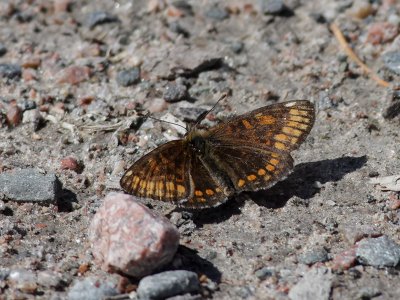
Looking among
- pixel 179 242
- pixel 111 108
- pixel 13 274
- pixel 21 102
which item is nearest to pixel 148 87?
pixel 111 108

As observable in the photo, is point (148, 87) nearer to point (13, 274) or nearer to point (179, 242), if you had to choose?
point (179, 242)

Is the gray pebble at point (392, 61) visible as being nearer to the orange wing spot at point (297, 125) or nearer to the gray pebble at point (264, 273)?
the orange wing spot at point (297, 125)

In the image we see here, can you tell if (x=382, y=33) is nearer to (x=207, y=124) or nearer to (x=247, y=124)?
→ (x=207, y=124)

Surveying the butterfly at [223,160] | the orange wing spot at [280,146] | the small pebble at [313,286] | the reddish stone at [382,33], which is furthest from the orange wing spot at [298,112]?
the reddish stone at [382,33]

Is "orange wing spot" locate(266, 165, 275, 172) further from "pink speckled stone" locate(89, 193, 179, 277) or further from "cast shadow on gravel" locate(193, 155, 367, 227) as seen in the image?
"pink speckled stone" locate(89, 193, 179, 277)

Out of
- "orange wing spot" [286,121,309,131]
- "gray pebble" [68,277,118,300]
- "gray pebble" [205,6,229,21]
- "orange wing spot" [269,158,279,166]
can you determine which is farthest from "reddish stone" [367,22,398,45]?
"gray pebble" [68,277,118,300]
